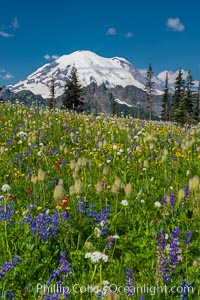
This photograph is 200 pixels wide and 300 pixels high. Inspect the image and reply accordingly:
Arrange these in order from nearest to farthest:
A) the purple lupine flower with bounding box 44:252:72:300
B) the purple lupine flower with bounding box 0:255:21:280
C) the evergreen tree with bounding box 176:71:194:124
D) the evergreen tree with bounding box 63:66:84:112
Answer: the purple lupine flower with bounding box 44:252:72:300 → the purple lupine flower with bounding box 0:255:21:280 → the evergreen tree with bounding box 176:71:194:124 → the evergreen tree with bounding box 63:66:84:112

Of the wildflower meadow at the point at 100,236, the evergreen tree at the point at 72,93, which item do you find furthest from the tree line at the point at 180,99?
the wildflower meadow at the point at 100,236

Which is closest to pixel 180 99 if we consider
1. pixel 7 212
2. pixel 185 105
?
pixel 185 105

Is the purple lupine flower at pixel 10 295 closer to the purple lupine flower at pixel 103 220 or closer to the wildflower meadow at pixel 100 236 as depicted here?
the wildflower meadow at pixel 100 236

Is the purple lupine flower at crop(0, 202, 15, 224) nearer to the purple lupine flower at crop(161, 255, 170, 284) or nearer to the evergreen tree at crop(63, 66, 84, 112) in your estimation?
the purple lupine flower at crop(161, 255, 170, 284)

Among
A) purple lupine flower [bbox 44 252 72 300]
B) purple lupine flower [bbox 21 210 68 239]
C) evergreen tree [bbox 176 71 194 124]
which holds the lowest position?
purple lupine flower [bbox 44 252 72 300]

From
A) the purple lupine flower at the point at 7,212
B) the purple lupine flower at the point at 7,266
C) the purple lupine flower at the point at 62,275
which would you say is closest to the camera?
the purple lupine flower at the point at 62,275

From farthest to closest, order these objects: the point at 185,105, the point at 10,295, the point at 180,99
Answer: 1. the point at 180,99
2. the point at 185,105
3. the point at 10,295

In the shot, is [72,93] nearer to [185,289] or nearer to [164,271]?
[164,271]

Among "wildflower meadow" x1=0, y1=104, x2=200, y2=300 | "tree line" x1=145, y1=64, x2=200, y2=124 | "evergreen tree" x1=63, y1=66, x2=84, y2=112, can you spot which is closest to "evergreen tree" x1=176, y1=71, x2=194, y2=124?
"tree line" x1=145, y1=64, x2=200, y2=124

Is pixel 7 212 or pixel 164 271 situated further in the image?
pixel 7 212

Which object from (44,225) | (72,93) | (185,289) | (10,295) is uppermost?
(72,93)

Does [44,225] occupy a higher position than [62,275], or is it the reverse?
[44,225]

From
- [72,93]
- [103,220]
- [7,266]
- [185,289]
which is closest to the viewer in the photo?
[185,289]

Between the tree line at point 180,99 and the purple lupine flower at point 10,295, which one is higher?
the tree line at point 180,99
